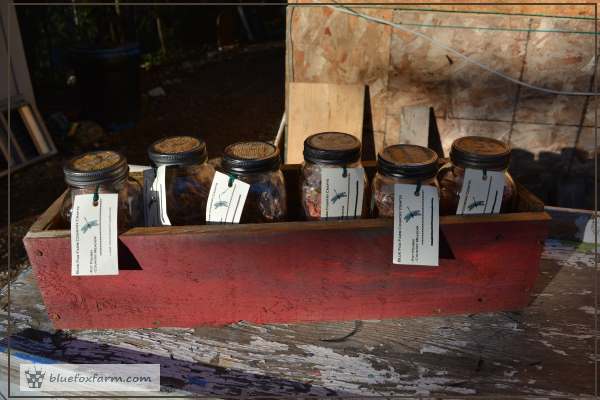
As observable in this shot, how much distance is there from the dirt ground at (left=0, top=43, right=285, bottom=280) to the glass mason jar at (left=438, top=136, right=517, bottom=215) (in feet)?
7.37

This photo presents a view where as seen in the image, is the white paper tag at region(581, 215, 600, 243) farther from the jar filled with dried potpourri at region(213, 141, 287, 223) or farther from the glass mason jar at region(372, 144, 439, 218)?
the jar filled with dried potpourri at region(213, 141, 287, 223)

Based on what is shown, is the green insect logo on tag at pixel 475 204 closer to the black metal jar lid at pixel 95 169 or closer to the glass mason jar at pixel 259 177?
the glass mason jar at pixel 259 177

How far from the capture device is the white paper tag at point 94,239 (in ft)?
3.02

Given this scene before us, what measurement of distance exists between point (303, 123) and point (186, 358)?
1.14m

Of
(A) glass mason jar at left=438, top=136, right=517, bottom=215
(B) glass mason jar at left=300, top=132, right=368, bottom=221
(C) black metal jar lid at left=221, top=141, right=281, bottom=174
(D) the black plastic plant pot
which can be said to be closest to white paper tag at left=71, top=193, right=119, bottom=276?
(C) black metal jar lid at left=221, top=141, right=281, bottom=174

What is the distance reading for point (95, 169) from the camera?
948 millimetres

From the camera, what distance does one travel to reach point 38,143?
3836mm

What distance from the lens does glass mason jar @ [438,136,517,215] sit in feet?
3.28

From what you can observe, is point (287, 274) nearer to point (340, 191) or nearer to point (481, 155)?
point (340, 191)

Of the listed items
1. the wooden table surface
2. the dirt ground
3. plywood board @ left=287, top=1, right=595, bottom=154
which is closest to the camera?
the wooden table surface

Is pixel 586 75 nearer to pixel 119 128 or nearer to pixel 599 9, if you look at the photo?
pixel 599 9

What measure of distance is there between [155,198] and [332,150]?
0.35 metres

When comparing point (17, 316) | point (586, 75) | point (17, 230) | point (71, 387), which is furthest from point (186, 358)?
point (17, 230)

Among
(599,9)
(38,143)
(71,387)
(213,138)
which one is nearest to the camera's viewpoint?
(71,387)
